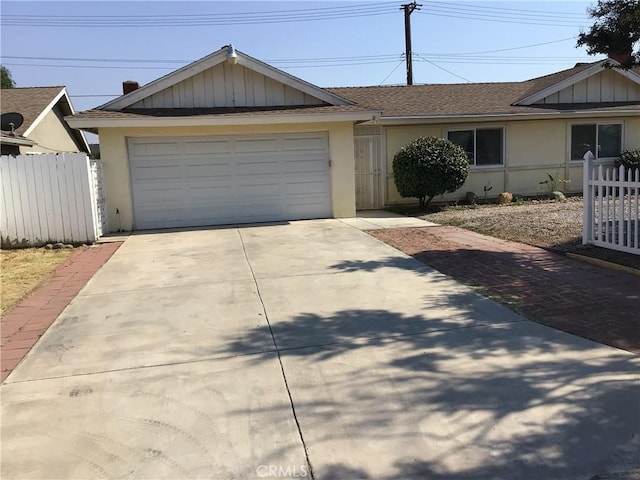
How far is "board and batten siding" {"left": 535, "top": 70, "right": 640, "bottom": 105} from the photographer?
17.8 m

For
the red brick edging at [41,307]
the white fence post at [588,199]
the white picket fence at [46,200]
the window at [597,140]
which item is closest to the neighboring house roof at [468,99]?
the window at [597,140]

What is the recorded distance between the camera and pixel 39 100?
1872cm

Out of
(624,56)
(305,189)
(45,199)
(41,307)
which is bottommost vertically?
(41,307)

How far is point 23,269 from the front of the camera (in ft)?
28.5

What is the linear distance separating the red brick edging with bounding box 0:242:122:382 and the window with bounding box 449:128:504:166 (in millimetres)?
11624

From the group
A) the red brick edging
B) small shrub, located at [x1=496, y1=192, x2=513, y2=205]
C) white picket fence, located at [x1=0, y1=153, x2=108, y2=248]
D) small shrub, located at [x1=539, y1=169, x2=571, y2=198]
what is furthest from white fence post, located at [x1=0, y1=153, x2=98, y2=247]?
small shrub, located at [x1=539, y1=169, x2=571, y2=198]

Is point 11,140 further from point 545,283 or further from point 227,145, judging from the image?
point 545,283

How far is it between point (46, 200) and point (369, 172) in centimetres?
924

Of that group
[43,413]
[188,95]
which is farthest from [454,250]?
[188,95]

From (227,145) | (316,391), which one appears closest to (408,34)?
(227,145)

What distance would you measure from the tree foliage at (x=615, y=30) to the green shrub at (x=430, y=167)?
599cm

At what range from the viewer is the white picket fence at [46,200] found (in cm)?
1070

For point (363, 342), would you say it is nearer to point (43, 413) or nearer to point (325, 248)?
point (43, 413)

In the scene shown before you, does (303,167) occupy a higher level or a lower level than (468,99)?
lower
